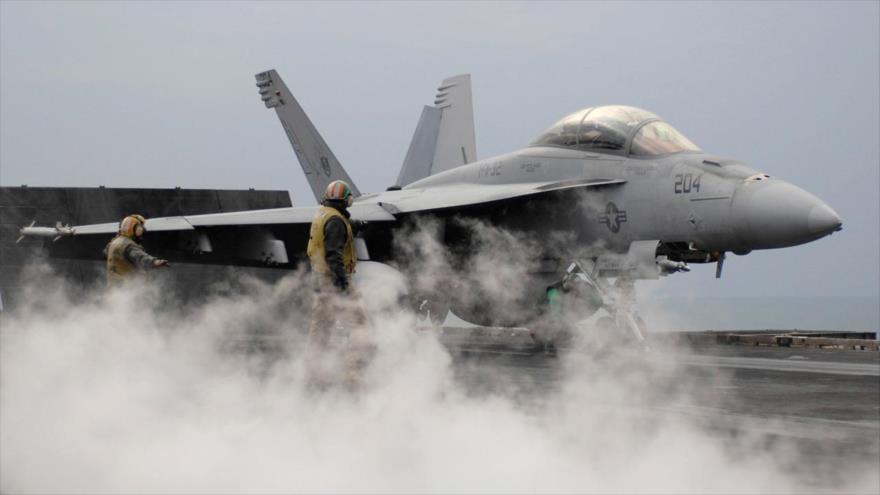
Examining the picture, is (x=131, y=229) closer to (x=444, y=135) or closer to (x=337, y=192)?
(x=337, y=192)

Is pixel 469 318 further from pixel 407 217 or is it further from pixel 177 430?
A: pixel 177 430

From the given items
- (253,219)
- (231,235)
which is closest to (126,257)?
(253,219)

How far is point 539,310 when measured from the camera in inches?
638

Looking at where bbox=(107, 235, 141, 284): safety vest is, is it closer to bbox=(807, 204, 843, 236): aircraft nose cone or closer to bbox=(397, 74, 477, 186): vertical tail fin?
bbox=(807, 204, 843, 236): aircraft nose cone

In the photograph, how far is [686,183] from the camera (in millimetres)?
14500

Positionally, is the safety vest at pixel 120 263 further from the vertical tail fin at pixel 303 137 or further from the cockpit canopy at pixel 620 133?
the vertical tail fin at pixel 303 137

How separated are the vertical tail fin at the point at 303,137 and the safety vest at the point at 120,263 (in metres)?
10.2

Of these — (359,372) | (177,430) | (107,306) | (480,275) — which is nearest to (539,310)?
(480,275)

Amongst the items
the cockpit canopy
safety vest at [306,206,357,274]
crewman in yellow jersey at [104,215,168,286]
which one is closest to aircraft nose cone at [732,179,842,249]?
the cockpit canopy

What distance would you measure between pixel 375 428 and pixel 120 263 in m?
7.66

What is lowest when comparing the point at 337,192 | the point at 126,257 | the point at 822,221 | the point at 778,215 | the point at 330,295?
the point at 822,221

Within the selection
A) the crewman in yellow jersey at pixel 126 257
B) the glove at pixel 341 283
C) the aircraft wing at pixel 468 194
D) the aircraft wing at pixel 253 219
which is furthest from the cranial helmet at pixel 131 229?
the glove at pixel 341 283

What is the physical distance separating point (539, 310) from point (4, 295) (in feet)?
58.6

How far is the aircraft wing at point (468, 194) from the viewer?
51.6 feet
